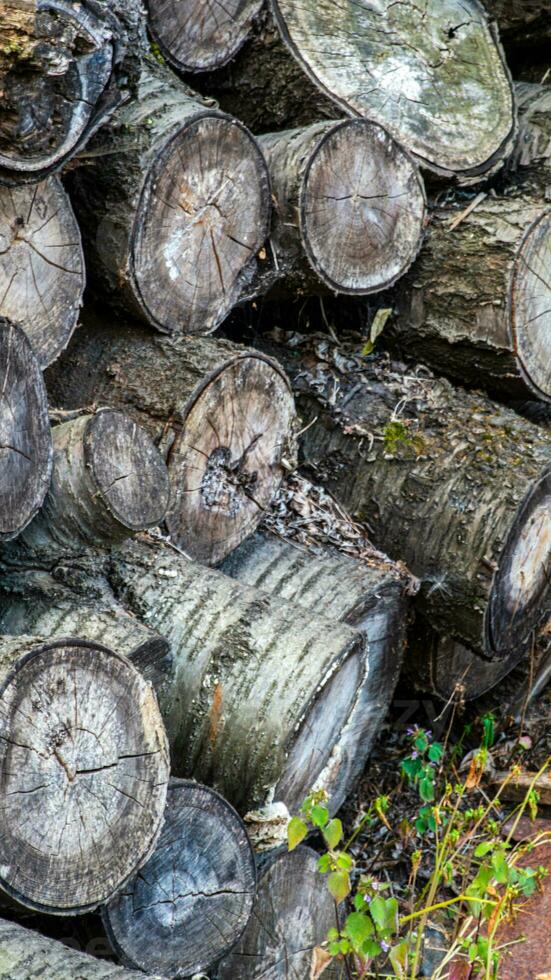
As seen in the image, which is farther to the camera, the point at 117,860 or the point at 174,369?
the point at 174,369

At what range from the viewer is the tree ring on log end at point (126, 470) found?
290 centimetres

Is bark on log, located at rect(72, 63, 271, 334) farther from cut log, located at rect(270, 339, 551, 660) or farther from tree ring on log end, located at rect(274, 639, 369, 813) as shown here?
tree ring on log end, located at rect(274, 639, 369, 813)

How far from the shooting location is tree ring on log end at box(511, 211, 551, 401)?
402cm

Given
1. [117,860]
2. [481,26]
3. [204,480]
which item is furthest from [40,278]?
[481,26]

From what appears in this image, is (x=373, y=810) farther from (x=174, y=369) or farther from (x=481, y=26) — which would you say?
(x=481, y=26)

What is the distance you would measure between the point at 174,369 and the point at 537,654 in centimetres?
194

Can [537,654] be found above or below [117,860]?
below

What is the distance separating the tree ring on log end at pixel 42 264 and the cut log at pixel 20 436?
38 cm

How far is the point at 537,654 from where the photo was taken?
446 centimetres

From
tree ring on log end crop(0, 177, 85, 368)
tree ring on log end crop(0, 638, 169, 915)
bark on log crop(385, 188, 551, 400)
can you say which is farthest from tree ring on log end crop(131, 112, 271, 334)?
tree ring on log end crop(0, 638, 169, 915)

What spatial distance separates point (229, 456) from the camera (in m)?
3.60

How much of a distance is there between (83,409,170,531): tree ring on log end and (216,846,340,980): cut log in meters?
1.08

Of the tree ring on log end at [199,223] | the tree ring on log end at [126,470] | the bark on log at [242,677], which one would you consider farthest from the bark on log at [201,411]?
the tree ring on log end at [126,470]

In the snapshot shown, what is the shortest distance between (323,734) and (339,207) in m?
1.75
